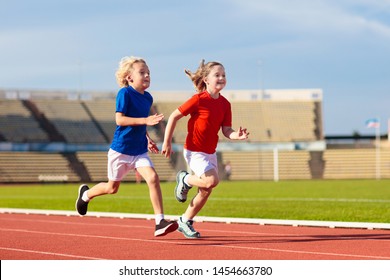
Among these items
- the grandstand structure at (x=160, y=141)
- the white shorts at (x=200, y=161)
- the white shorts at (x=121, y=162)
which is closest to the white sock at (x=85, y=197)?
the white shorts at (x=121, y=162)

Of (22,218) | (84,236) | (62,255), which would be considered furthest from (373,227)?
(22,218)

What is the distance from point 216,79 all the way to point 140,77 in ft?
3.00

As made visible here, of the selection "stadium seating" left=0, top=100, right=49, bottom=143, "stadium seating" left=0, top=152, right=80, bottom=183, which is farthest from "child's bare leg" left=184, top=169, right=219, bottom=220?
"stadium seating" left=0, top=100, right=49, bottom=143

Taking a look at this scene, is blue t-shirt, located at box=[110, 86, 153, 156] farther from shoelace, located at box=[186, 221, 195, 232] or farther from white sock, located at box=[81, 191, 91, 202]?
shoelace, located at box=[186, 221, 195, 232]

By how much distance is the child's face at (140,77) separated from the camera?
30.9ft

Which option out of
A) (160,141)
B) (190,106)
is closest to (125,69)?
(190,106)

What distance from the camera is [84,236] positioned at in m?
10.8

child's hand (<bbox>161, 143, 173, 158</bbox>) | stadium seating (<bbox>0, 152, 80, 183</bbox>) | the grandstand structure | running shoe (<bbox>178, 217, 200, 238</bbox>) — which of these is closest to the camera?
child's hand (<bbox>161, 143, 173, 158</bbox>)

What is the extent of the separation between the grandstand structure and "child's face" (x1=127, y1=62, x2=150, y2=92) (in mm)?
51092

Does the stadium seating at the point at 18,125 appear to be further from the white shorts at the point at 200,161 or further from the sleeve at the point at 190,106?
the sleeve at the point at 190,106

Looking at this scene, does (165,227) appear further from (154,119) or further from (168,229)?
(154,119)

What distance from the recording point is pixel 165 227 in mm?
9211

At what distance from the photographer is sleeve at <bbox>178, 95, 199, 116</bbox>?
31.0 ft

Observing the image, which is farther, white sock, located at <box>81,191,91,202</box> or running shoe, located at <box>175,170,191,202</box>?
white sock, located at <box>81,191,91,202</box>
